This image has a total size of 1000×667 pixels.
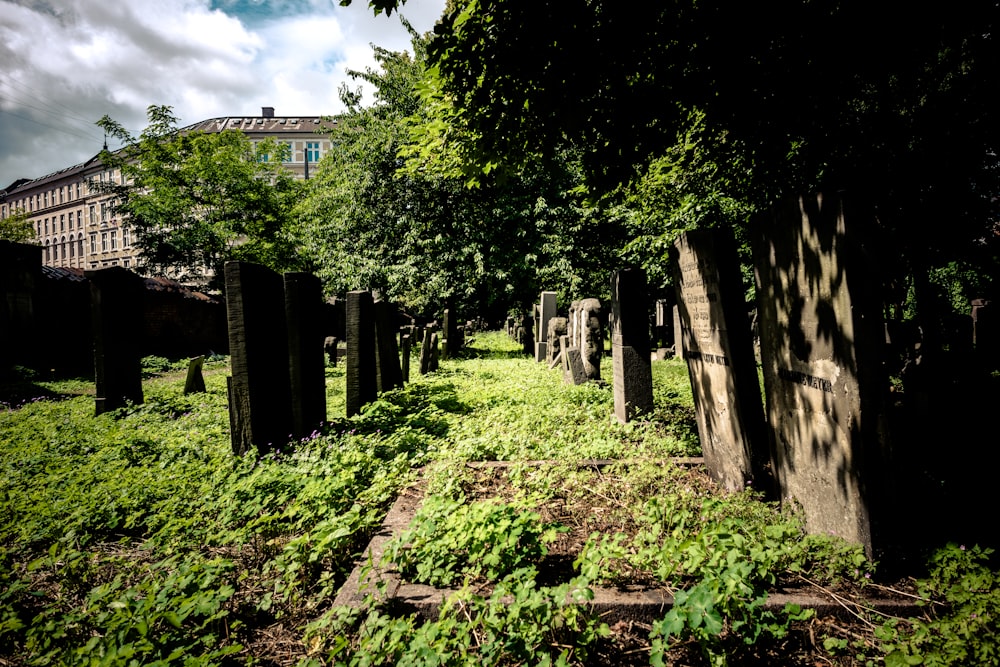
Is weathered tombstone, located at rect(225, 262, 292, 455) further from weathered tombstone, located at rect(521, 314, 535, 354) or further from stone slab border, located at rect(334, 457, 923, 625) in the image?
weathered tombstone, located at rect(521, 314, 535, 354)

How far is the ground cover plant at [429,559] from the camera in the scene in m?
2.00

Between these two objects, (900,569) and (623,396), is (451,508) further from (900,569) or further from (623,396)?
(623,396)

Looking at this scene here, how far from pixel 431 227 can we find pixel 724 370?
57.2ft

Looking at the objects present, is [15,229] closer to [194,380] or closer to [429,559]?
[194,380]

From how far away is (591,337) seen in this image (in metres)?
8.11

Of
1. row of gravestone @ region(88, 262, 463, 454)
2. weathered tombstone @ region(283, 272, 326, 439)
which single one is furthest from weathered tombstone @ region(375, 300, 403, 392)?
weathered tombstone @ region(283, 272, 326, 439)

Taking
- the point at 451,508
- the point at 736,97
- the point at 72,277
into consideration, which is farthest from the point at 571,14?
the point at 72,277

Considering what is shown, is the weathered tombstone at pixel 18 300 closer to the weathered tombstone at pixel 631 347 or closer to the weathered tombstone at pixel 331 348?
the weathered tombstone at pixel 331 348

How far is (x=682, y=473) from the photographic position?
3.95 m

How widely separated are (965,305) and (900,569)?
2376cm

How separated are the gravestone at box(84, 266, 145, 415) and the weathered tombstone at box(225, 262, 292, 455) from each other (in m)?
3.82

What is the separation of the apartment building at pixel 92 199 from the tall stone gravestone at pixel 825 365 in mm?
58962

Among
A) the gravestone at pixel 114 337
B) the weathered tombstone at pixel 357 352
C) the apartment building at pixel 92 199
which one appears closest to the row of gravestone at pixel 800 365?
the weathered tombstone at pixel 357 352

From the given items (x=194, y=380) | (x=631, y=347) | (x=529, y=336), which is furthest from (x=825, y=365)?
(x=529, y=336)
